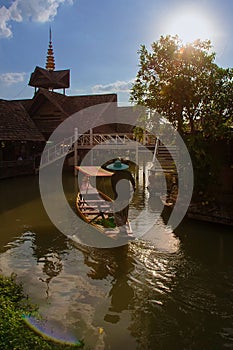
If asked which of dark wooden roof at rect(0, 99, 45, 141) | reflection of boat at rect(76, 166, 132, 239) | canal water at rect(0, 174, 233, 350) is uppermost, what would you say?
Result: dark wooden roof at rect(0, 99, 45, 141)

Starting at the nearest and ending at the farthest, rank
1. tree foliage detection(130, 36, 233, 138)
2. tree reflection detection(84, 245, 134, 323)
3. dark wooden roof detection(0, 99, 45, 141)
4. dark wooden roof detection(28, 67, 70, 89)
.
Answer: tree reflection detection(84, 245, 134, 323), tree foliage detection(130, 36, 233, 138), dark wooden roof detection(0, 99, 45, 141), dark wooden roof detection(28, 67, 70, 89)

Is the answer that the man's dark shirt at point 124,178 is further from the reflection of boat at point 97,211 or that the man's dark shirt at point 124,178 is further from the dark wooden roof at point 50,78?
the dark wooden roof at point 50,78

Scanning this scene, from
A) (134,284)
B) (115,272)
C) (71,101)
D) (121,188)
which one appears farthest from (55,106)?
(134,284)

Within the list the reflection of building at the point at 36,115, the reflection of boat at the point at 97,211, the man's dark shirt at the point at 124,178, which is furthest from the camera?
the reflection of building at the point at 36,115

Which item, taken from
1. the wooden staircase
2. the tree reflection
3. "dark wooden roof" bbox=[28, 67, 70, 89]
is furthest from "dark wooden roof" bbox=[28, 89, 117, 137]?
the tree reflection

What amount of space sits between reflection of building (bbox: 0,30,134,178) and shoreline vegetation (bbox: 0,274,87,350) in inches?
671

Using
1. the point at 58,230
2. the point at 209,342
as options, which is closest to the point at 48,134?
the point at 58,230

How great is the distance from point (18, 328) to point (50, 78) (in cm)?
3434

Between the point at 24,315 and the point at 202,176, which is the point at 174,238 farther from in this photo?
the point at 24,315

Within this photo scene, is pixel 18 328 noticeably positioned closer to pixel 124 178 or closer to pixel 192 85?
pixel 124 178

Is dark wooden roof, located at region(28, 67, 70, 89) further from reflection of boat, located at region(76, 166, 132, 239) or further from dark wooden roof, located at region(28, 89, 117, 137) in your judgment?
reflection of boat, located at region(76, 166, 132, 239)

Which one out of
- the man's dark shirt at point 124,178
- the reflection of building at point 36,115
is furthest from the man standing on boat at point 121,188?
the reflection of building at point 36,115

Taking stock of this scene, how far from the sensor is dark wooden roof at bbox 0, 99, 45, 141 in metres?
23.9

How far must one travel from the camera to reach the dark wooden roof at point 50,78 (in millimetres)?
35594
